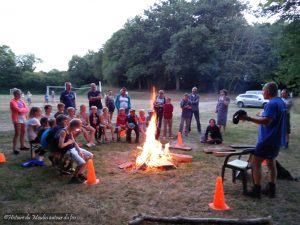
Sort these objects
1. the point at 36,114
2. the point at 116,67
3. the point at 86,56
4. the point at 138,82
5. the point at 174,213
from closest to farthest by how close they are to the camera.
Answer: the point at 174,213 < the point at 36,114 < the point at 116,67 < the point at 138,82 < the point at 86,56

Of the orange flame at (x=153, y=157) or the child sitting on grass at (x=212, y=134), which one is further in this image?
the child sitting on grass at (x=212, y=134)

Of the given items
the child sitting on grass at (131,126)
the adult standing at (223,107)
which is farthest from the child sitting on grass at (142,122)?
the adult standing at (223,107)

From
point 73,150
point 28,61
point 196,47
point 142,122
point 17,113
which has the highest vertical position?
point 28,61

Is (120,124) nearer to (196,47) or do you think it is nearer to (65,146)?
(65,146)

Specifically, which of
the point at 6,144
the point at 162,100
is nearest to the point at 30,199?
the point at 6,144

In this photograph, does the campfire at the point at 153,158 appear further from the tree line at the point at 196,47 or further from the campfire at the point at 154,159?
the tree line at the point at 196,47

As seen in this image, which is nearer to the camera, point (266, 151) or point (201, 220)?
point (201, 220)

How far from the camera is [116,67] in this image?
5197 centimetres

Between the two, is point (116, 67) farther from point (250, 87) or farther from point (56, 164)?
point (56, 164)

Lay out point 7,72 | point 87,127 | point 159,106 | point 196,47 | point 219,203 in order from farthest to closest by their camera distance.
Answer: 1. point 7,72
2. point 196,47
3. point 159,106
4. point 87,127
5. point 219,203

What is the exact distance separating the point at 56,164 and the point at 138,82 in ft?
165

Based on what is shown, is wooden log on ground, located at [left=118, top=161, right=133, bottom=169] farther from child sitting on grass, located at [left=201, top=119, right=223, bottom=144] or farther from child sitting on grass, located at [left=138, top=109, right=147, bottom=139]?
child sitting on grass, located at [left=201, top=119, right=223, bottom=144]

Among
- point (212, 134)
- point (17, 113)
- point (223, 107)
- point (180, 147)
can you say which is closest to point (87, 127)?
point (17, 113)

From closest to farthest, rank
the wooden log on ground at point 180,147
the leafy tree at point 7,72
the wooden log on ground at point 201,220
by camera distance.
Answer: the wooden log on ground at point 201,220 → the wooden log on ground at point 180,147 → the leafy tree at point 7,72
